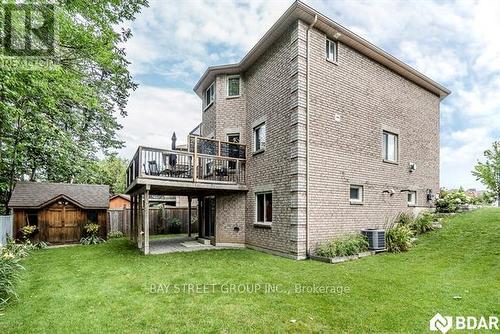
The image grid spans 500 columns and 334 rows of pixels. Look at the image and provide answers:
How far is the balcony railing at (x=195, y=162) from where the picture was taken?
9812 millimetres

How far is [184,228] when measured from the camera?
1858 cm

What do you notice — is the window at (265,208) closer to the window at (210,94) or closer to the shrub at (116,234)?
the window at (210,94)

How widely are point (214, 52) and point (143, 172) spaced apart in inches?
397

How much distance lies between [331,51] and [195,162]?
21.0 feet

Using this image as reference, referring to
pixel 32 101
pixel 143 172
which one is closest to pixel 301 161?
pixel 143 172

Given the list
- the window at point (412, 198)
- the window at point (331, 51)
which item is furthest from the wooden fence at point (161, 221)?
the window at point (331, 51)

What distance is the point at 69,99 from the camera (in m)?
13.8

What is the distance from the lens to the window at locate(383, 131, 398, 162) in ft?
38.3

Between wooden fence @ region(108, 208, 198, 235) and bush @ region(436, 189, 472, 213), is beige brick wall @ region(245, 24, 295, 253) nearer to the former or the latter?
wooden fence @ region(108, 208, 198, 235)

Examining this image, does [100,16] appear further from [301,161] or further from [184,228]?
[184,228]

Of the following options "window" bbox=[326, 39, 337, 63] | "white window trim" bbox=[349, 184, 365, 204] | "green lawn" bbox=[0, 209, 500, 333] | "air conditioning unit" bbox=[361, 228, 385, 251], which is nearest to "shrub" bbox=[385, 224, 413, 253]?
"air conditioning unit" bbox=[361, 228, 385, 251]

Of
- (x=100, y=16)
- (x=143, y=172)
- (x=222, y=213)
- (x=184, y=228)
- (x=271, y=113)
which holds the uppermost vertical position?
(x=100, y=16)

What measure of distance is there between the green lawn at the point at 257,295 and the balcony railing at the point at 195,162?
123 inches

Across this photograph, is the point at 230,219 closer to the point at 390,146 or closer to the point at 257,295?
the point at 257,295
